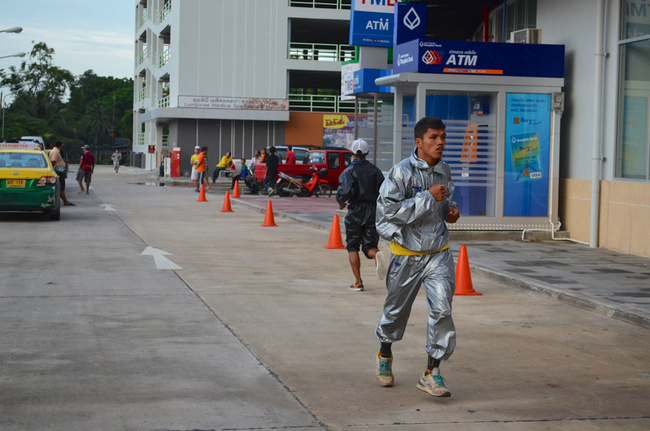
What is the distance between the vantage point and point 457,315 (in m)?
8.76

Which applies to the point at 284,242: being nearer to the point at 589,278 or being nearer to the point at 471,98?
the point at 471,98

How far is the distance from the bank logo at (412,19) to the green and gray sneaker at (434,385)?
43.7 feet

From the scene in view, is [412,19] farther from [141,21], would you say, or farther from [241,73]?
[141,21]

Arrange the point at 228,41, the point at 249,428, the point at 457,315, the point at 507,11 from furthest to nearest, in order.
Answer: the point at 228,41 → the point at 507,11 → the point at 457,315 → the point at 249,428

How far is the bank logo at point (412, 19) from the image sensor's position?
17.9 metres

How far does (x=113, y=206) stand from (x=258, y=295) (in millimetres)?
15890

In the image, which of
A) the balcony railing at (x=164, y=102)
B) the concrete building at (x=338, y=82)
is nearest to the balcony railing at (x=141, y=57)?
the concrete building at (x=338, y=82)

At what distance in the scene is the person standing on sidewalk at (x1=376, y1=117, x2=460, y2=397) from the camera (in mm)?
5590

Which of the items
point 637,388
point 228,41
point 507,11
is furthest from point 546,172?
point 228,41

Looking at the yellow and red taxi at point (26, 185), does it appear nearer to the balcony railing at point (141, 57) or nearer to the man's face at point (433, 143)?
the man's face at point (433, 143)

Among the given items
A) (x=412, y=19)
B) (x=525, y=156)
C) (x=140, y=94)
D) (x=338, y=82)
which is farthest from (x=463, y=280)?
(x=140, y=94)

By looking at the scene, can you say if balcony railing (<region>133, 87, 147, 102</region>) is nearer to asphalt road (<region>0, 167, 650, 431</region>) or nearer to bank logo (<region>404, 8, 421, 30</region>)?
bank logo (<region>404, 8, 421, 30</region>)

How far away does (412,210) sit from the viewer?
5605mm

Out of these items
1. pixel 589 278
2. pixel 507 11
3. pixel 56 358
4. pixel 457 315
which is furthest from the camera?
pixel 507 11
